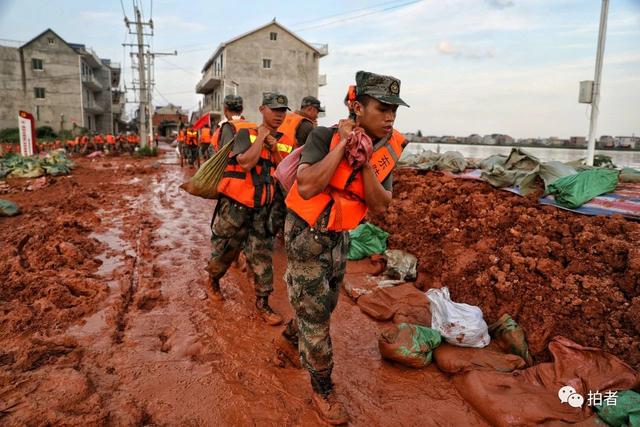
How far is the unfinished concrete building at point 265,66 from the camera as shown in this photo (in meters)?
32.5

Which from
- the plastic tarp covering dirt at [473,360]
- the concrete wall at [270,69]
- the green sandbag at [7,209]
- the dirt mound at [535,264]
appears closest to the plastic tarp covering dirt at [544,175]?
the dirt mound at [535,264]

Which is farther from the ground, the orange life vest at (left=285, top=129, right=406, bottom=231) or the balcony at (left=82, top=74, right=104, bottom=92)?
the balcony at (left=82, top=74, right=104, bottom=92)

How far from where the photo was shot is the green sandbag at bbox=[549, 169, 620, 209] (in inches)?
173

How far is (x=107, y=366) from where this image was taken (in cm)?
280

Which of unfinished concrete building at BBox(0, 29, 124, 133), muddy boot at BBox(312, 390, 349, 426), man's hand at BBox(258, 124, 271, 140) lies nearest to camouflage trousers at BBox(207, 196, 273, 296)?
man's hand at BBox(258, 124, 271, 140)

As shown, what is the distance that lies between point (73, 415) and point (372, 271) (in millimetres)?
3534

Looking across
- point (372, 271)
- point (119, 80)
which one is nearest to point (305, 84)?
point (372, 271)

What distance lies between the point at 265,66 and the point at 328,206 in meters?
33.7

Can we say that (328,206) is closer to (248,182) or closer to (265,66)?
(248,182)

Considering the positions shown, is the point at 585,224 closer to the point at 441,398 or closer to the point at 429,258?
the point at 429,258

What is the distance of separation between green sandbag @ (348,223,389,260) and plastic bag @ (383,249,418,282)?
0.35 meters

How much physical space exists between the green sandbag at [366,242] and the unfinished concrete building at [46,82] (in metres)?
41.3

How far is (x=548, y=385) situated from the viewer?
2783 mm

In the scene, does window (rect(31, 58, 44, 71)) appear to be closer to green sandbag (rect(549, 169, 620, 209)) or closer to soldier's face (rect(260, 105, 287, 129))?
soldier's face (rect(260, 105, 287, 129))
